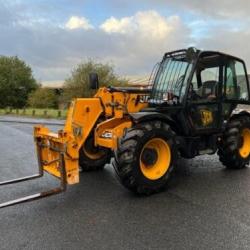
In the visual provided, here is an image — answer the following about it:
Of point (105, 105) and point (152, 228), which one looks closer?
point (152, 228)

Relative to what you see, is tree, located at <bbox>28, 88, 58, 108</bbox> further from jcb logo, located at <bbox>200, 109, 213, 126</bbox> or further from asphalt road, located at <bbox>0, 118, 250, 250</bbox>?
jcb logo, located at <bbox>200, 109, 213, 126</bbox>

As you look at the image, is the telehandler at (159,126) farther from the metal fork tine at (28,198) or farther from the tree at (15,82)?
the tree at (15,82)

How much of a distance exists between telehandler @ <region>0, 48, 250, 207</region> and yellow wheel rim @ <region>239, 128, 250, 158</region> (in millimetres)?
23

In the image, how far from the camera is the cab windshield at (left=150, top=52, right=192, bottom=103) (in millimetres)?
7387

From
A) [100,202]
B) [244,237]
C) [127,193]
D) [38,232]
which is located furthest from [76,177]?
[244,237]

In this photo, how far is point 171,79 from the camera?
762 centimetres

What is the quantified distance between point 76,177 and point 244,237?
8.93 ft

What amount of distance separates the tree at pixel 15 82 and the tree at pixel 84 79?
26355 mm

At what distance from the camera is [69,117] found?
24.0 ft

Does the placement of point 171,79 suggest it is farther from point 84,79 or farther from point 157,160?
point 84,79

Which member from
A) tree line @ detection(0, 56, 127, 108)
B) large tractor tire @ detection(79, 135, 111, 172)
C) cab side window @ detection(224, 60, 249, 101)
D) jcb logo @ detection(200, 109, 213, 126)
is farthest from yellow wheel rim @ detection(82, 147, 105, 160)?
tree line @ detection(0, 56, 127, 108)

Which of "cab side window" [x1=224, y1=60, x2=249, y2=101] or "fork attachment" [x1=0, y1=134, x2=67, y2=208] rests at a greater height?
"cab side window" [x1=224, y1=60, x2=249, y2=101]

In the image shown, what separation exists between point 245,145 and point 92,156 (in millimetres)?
3403

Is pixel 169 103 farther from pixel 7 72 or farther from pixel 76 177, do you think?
pixel 7 72
